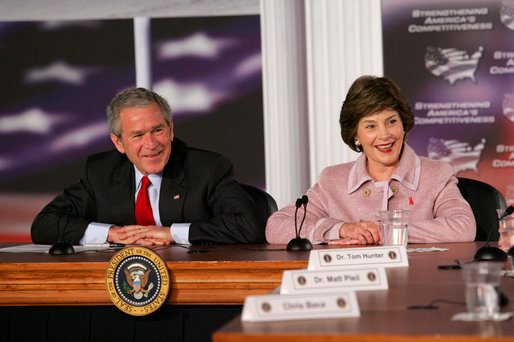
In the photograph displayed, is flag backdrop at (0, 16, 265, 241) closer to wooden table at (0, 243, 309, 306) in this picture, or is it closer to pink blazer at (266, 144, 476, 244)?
pink blazer at (266, 144, 476, 244)

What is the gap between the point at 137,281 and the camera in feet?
7.41

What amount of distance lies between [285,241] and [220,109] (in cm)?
275

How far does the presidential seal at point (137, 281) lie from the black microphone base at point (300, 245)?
517mm

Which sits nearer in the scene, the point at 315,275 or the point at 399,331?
the point at 399,331

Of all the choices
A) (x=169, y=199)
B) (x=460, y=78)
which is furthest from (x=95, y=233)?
(x=460, y=78)

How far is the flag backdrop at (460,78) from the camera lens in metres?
4.92

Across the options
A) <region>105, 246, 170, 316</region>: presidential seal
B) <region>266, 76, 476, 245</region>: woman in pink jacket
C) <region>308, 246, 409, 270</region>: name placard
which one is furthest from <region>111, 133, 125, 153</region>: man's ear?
<region>308, 246, 409, 270</region>: name placard

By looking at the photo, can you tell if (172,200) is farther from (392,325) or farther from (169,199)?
(392,325)

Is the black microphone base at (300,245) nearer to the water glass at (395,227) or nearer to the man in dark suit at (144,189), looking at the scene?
the water glass at (395,227)

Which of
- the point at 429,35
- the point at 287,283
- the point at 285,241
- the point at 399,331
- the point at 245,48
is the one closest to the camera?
the point at 399,331

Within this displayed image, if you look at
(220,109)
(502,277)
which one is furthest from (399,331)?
(220,109)

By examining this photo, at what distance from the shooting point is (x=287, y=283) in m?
1.47

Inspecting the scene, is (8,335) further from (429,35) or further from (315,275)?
(429,35)

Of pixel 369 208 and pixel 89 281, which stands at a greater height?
pixel 369 208
